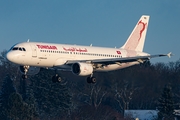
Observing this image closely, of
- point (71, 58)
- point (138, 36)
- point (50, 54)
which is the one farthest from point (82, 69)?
point (138, 36)

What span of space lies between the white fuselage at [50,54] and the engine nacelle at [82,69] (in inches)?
35.5

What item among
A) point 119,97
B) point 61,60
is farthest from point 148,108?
point 61,60

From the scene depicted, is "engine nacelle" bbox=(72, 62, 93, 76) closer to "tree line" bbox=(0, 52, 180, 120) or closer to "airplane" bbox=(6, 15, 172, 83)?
"airplane" bbox=(6, 15, 172, 83)

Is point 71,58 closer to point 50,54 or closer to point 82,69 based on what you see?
point 82,69

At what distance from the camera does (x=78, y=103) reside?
108 metres

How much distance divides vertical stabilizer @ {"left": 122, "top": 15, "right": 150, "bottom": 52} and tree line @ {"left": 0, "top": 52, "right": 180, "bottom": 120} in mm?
2362

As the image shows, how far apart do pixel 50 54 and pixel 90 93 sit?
30.1 metres

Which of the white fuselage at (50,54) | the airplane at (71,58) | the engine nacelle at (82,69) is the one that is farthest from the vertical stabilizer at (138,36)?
the engine nacelle at (82,69)

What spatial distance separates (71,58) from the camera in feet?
243

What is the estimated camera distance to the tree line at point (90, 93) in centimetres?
8300

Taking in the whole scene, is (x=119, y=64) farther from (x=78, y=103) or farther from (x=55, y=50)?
(x=78, y=103)

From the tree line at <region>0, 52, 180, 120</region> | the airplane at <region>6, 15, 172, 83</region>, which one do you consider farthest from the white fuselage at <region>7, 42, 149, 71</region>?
the tree line at <region>0, 52, 180, 120</region>

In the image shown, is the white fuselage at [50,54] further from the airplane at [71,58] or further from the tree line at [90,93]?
the tree line at [90,93]

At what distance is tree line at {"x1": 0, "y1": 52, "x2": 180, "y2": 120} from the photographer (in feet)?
272
